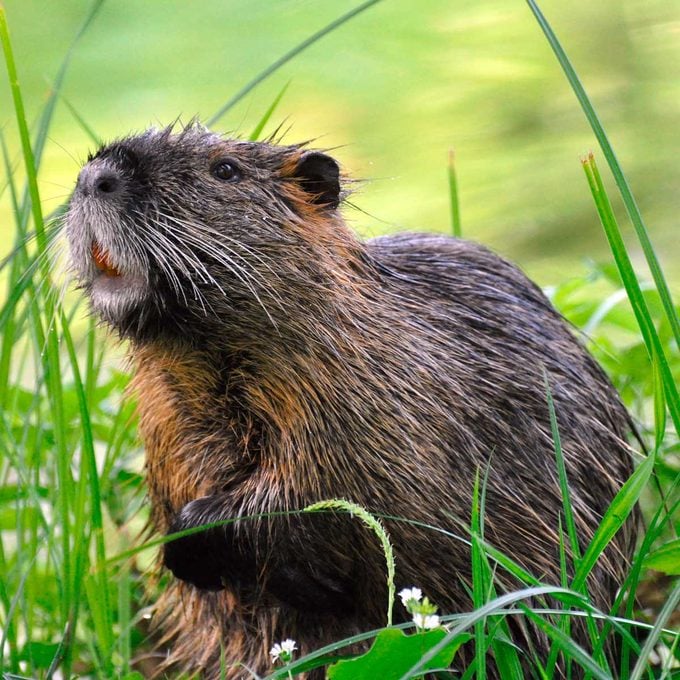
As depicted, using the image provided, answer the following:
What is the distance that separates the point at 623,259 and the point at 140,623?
1.71 metres

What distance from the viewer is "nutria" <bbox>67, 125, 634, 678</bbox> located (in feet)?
7.90

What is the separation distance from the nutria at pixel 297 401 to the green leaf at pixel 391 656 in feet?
1.81

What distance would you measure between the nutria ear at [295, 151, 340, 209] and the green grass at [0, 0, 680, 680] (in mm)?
231

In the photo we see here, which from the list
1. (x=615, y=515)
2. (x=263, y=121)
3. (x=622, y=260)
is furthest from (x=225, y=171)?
(x=615, y=515)

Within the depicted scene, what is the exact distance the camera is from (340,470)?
2.45 metres

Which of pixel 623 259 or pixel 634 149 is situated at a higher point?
pixel 634 149

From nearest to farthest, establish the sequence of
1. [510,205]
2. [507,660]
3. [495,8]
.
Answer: [507,660] → [510,205] → [495,8]

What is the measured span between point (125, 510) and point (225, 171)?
Answer: 3.83 ft

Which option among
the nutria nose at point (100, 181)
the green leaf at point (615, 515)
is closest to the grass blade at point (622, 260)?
the green leaf at point (615, 515)

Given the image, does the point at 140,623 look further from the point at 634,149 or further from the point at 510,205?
the point at 634,149

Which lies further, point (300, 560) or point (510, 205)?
point (510, 205)

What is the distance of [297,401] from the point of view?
247 cm

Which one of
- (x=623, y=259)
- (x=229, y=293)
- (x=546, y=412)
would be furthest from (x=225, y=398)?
(x=623, y=259)

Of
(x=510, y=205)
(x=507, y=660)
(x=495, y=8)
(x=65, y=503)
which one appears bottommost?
(x=507, y=660)
